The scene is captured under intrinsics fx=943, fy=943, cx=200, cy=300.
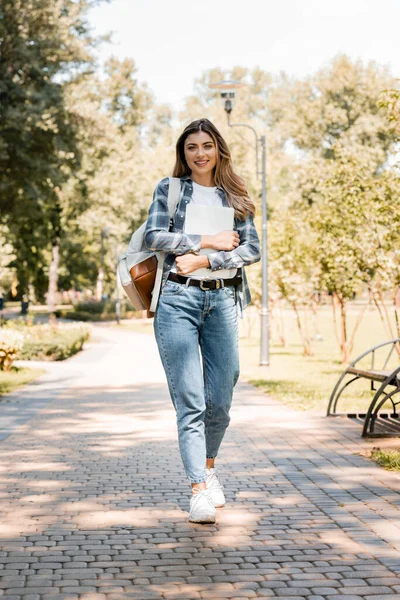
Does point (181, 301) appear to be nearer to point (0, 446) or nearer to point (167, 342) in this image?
point (167, 342)

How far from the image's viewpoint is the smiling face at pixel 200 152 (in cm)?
495

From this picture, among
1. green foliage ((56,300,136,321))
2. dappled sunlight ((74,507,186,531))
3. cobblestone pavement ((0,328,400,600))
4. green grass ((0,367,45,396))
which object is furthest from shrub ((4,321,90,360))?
green foliage ((56,300,136,321))

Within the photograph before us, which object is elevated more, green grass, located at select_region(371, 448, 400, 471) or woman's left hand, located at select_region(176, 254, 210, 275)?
woman's left hand, located at select_region(176, 254, 210, 275)

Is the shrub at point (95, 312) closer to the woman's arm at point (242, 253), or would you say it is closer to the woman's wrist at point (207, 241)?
the woman's arm at point (242, 253)

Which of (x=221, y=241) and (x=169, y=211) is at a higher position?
(x=169, y=211)

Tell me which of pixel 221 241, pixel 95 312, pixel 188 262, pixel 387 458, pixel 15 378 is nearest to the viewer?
pixel 188 262

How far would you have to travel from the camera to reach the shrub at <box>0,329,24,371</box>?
16141mm

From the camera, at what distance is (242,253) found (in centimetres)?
488

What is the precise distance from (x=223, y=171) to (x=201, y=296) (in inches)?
28.6

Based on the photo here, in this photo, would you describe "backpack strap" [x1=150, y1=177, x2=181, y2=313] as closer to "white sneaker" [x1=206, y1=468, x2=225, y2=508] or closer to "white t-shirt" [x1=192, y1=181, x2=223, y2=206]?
"white t-shirt" [x1=192, y1=181, x2=223, y2=206]

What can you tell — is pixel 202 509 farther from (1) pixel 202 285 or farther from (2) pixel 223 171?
(2) pixel 223 171

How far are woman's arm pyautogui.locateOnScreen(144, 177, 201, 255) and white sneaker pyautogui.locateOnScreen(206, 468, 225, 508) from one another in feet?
4.02

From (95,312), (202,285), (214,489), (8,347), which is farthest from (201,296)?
(95,312)

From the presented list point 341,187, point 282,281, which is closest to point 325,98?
point 282,281
